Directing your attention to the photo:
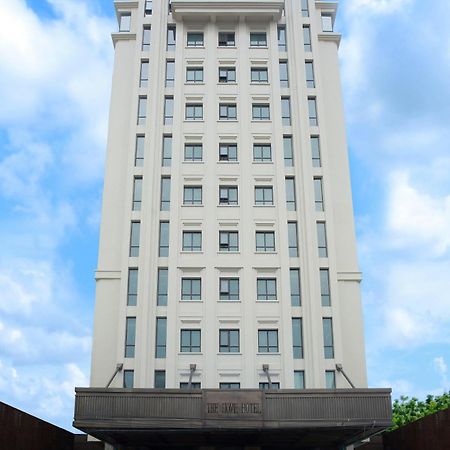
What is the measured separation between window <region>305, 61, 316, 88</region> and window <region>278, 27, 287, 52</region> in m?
1.69

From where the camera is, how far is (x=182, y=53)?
109 ft

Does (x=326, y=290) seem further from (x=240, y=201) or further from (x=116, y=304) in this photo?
(x=116, y=304)

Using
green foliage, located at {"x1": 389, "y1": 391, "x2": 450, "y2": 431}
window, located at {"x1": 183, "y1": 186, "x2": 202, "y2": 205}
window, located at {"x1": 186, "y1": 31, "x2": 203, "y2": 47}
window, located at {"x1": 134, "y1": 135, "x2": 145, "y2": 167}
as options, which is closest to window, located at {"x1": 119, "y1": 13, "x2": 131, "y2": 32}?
window, located at {"x1": 186, "y1": 31, "x2": 203, "y2": 47}

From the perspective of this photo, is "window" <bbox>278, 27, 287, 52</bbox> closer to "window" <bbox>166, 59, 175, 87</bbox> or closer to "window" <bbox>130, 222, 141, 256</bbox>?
"window" <bbox>166, 59, 175, 87</bbox>

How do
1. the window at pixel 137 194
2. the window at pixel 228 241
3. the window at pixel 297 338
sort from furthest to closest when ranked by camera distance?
the window at pixel 137 194 → the window at pixel 228 241 → the window at pixel 297 338

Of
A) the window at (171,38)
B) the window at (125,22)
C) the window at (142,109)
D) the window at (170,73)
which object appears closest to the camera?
the window at (142,109)

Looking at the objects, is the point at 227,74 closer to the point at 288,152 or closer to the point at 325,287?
the point at 288,152

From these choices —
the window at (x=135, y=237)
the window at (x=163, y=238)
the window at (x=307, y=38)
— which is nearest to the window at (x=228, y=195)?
the window at (x=163, y=238)

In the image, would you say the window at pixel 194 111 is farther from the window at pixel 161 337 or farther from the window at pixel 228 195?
the window at pixel 161 337

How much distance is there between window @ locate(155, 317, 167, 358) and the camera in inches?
1101

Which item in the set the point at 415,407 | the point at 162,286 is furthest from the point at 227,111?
the point at 415,407

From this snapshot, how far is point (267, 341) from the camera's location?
28.2 m

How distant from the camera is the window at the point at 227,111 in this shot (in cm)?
3228

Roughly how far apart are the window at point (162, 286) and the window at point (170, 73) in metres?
10.5
